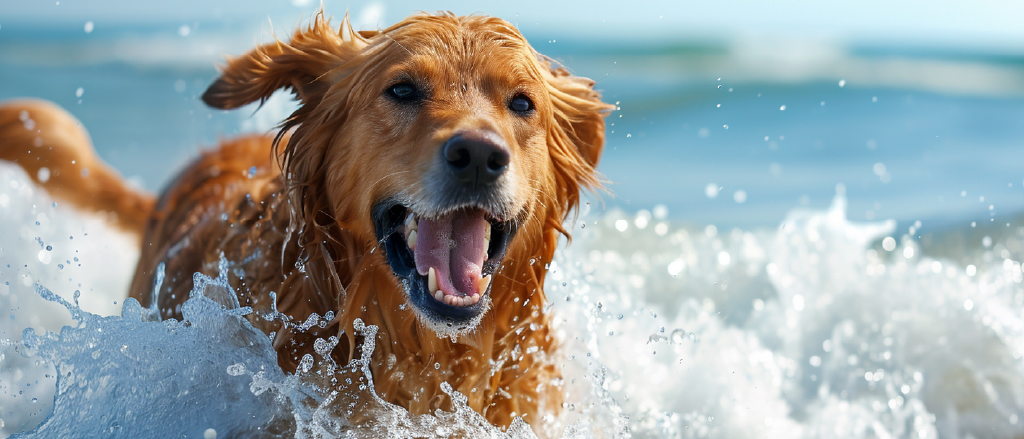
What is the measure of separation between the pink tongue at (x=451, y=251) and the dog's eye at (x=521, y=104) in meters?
0.36

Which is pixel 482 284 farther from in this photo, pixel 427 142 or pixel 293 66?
pixel 293 66

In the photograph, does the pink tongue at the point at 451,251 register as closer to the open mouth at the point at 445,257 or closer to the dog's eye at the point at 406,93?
the open mouth at the point at 445,257

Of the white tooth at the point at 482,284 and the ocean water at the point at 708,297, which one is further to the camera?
the ocean water at the point at 708,297

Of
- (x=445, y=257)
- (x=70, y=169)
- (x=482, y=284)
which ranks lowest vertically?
(x=70, y=169)

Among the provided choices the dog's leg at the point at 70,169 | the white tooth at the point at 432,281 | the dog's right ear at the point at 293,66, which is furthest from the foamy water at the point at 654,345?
the dog's right ear at the point at 293,66

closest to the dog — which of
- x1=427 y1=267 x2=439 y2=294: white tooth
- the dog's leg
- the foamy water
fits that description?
x1=427 y1=267 x2=439 y2=294: white tooth

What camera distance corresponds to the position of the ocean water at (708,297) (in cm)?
252

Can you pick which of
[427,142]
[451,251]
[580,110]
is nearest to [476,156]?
[427,142]

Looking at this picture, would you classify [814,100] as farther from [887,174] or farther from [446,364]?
[446,364]

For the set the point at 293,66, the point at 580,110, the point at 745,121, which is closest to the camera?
the point at 293,66

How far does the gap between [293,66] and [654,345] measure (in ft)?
8.25

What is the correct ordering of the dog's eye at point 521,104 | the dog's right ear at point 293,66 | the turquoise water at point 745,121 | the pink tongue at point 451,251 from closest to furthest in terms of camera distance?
1. the pink tongue at point 451,251
2. the dog's eye at point 521,104
3. the dog's right ear at point 293,66
4. the turquoise water at point 745,121

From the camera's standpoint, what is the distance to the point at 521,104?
2.44 meters

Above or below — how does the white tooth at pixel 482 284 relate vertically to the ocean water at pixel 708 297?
above
